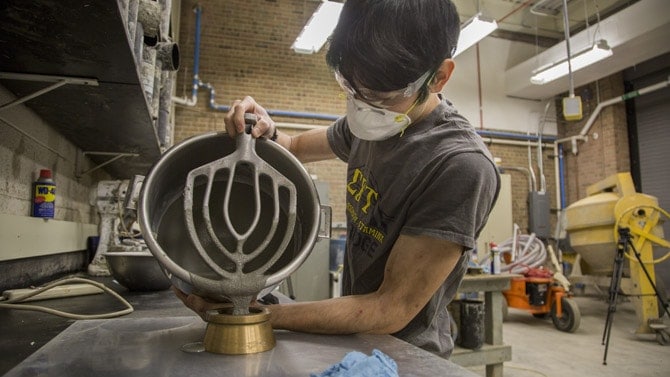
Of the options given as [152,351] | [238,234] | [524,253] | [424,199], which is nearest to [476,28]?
[524,253]

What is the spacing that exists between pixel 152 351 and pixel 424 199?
1.86ft

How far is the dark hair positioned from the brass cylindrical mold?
1.72ft

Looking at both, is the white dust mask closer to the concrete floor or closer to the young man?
the young man

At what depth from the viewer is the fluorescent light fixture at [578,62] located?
4848 millimetres

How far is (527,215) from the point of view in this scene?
7.00m

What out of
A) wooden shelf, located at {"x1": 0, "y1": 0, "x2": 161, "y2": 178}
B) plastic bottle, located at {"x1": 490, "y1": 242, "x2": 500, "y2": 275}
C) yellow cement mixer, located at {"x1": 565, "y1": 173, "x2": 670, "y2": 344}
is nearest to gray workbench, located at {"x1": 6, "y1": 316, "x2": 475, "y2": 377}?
wooden shelf, located at {"x1": 0, "y1": 0, "x2": 161, "y2": 178}

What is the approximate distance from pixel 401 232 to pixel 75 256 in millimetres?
1725

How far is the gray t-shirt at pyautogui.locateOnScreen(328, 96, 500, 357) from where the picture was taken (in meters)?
0.84

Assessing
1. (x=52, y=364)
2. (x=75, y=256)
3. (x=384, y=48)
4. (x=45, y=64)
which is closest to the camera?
→ (x=52, y=364)

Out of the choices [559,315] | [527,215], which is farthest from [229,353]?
[527,215]

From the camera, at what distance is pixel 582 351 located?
12.3 ft

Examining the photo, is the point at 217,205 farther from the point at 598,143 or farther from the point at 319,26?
the point at 598,143

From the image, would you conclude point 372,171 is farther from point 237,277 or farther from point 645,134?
point 645,134

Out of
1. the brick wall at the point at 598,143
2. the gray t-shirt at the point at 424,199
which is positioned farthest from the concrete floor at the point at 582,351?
the gray t-shirt at the point at 424,199
